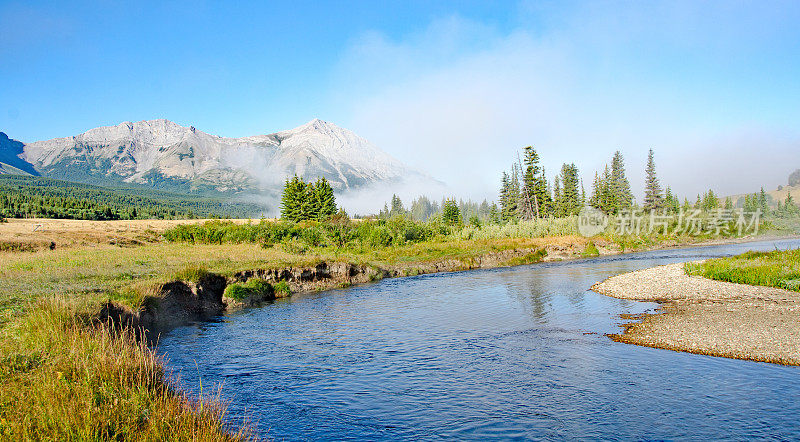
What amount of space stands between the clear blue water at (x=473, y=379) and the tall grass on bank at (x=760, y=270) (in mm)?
7415

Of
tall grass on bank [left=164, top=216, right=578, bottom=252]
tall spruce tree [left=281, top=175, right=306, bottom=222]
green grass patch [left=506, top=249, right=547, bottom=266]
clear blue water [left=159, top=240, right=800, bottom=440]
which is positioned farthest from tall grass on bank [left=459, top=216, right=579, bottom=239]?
clear blue water [left=159, top=240, right=800, bottom=440]

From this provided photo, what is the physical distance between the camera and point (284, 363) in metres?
14.6

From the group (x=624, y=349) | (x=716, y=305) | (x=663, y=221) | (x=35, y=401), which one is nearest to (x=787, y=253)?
(x=716, y=305)

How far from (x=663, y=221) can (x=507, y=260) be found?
50.0 meters

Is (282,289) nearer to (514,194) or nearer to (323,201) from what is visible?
(323,201)

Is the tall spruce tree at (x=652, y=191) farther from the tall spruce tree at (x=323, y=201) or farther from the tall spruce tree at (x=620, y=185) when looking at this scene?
the tall spruce tree at (x=323, y=201)

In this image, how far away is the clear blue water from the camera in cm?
962

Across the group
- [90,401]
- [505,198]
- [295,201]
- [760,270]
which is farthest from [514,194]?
[90,401]

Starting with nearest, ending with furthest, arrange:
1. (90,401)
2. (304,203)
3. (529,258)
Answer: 1. (90,401)
2. (529,258)
3. (304,203)

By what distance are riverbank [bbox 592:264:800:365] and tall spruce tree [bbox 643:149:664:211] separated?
331 ft

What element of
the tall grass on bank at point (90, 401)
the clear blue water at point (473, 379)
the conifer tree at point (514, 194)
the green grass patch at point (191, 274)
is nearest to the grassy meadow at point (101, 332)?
the tall grass on bank at point (90, 401)

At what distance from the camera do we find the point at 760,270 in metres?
25.1

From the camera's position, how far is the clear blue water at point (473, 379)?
9617 mm

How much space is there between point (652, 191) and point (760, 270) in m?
103
